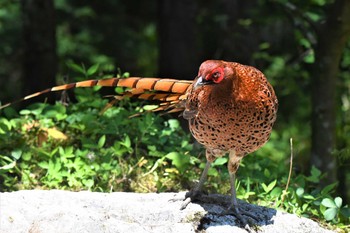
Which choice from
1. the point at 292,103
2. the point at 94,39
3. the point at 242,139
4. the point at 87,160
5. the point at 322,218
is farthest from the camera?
the point at 94,39

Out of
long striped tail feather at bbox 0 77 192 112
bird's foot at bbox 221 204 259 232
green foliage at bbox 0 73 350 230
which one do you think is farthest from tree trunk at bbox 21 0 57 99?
bird's foot at bbox 221 204 259 232

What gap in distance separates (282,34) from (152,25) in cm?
463

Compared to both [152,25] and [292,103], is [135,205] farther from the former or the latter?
[152,25]

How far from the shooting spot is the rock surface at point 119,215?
3.58 metres

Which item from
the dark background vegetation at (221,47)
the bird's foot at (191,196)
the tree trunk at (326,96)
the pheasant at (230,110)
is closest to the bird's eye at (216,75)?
the pheasant at (230,110)

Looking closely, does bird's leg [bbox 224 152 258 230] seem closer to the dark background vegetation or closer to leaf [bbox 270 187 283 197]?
leaf [bbox 270 187 283 197]

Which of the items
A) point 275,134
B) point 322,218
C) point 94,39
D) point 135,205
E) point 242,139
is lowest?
point 275,134

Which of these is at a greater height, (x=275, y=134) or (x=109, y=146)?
(x=109, y=146)

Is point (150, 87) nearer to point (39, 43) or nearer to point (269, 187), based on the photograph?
point (269, 187)

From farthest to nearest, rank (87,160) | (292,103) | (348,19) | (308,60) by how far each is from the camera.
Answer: (292,103), (308,60), (348,19), (87,160)

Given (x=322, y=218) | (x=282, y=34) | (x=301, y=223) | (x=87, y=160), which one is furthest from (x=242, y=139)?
(x=282, y=34)

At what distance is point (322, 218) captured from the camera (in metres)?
4.60

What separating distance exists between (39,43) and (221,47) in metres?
2.62

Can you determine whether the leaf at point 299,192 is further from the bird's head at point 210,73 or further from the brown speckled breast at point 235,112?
the bird's head at point 210,73
